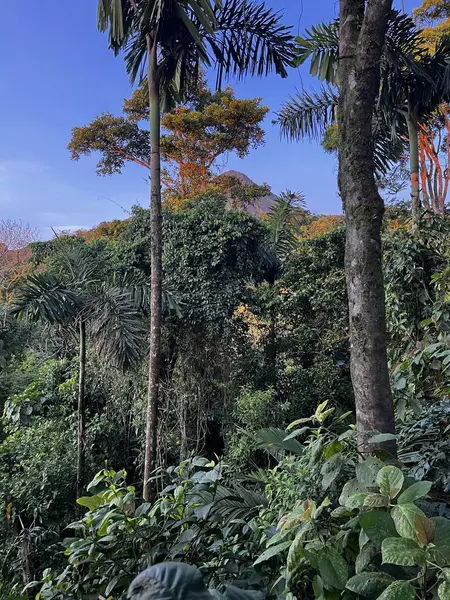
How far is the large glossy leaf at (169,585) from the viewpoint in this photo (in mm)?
470

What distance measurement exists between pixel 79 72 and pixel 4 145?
394 centimetres

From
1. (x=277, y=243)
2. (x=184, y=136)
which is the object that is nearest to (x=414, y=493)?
(x=277, y=243)

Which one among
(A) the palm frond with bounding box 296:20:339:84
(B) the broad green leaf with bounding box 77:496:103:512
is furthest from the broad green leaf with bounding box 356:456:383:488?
(A) the palm frond with bounding box 296:20:339:84

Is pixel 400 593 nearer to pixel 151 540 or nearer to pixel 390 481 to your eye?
pixel 390 481

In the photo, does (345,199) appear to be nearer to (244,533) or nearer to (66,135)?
(244,533)

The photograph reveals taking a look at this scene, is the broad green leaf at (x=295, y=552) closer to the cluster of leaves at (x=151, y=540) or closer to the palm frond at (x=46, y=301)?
the cluster of leaves at (x=151, y=540)

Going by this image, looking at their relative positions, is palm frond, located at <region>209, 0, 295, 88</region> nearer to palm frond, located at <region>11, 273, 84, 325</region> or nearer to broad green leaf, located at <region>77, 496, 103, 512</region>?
palm frond, located at <region>11, 273, 84, 325</region>

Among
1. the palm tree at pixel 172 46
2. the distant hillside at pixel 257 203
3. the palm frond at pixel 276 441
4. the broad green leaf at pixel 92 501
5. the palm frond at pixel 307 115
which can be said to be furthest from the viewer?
the distant hillside at pixel 257 203

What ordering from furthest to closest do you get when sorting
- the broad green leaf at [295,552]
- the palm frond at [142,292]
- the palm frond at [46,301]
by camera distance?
the palm frond at [142,292] → the palm frond at [46,301] → the broad green leaf at [295,552]

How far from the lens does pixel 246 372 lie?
584cm

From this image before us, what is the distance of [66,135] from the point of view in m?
11.9

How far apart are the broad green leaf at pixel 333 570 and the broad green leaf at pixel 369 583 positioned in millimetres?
58

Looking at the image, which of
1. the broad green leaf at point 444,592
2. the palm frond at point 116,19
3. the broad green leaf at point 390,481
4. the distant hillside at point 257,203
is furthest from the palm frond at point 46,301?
the distant hillside at point 257,203

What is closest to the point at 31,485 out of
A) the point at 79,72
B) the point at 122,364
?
the point at 122,364
